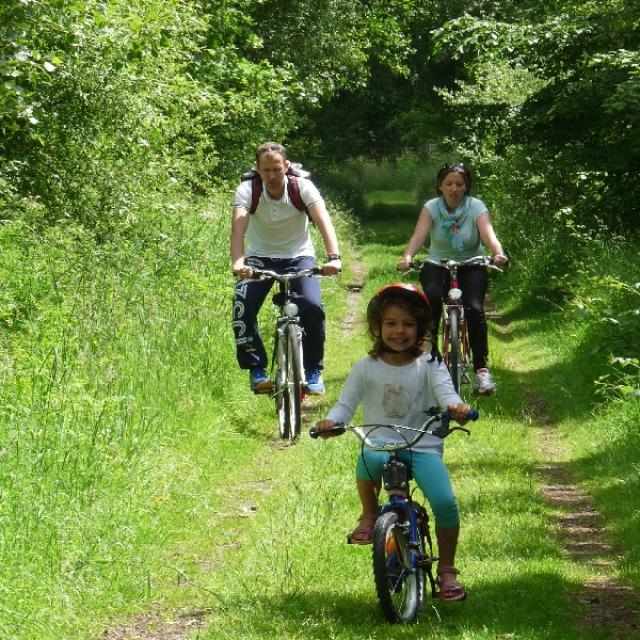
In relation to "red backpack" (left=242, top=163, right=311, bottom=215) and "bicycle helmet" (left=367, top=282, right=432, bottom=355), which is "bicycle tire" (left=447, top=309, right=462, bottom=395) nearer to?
"red backpack" (left=242, top=163, right=311, bottom=215)

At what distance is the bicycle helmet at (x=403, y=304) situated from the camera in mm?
5578

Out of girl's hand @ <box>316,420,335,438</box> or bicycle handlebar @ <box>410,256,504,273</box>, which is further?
bicycle handlebar @ <box>410,256,504,273</box>

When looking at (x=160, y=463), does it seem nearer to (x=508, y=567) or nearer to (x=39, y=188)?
(x=508, y=567)

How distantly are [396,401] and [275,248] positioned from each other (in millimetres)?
4305

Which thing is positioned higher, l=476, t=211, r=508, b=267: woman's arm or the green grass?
l=476, t=211, r=508, b=267: woman's arm

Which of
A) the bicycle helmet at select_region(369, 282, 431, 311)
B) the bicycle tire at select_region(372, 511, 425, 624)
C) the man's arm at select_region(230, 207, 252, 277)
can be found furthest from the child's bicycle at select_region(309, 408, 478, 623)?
the man's arm at select_region(230, 207, 252, 277)

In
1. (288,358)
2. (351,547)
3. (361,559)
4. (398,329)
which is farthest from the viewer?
(288,358)

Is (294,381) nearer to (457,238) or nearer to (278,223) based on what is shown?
(278,223)

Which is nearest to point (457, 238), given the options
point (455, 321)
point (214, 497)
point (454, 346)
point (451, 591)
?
point (455, 321)

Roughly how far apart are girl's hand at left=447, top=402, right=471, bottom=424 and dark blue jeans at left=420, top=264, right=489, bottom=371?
497cm

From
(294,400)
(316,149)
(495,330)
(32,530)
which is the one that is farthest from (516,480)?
(316,149)

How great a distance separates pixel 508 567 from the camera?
636cm

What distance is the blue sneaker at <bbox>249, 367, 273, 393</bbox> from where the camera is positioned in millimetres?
9812

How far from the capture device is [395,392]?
18.5 feet
